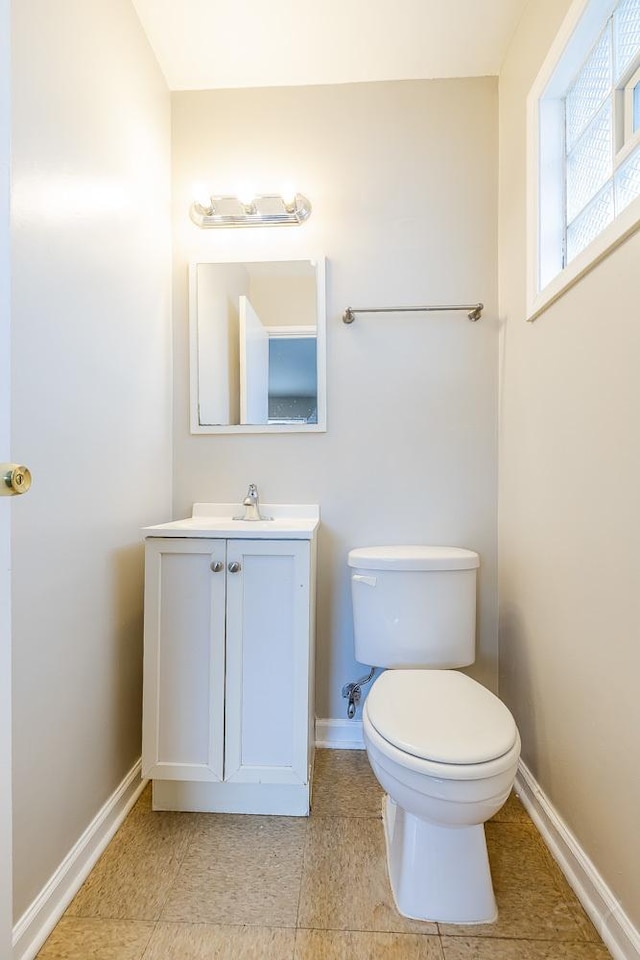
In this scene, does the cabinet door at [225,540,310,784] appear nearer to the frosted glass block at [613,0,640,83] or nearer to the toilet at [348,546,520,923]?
the toilet at [348,546,520,923]

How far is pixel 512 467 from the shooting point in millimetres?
1548

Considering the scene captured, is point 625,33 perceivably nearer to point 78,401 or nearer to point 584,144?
point 584,144

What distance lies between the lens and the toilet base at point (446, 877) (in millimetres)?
1034

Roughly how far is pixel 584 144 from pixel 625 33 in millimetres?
227

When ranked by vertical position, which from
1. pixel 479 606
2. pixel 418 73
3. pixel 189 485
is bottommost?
pixel 479 606

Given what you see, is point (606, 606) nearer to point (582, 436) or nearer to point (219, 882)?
point (582, 436)

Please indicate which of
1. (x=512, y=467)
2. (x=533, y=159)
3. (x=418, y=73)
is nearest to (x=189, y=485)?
(x=512, y=467)

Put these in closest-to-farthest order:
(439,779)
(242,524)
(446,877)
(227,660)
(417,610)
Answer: (439,779) < (446,877) < (227,660) < (417,610) < (242,524)

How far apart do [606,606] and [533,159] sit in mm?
1339

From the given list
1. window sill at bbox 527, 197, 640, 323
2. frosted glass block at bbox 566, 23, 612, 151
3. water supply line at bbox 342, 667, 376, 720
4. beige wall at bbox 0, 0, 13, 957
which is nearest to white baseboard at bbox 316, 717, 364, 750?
water supply line at bbox 342, 667, 376, 720

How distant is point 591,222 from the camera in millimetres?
1229

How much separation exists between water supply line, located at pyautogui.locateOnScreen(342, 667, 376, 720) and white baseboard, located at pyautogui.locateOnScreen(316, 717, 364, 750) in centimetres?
4

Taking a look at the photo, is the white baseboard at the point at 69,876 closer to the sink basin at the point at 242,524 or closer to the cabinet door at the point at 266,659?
the cabinet door at the point at 266,659

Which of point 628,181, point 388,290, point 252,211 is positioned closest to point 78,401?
point 252,211
